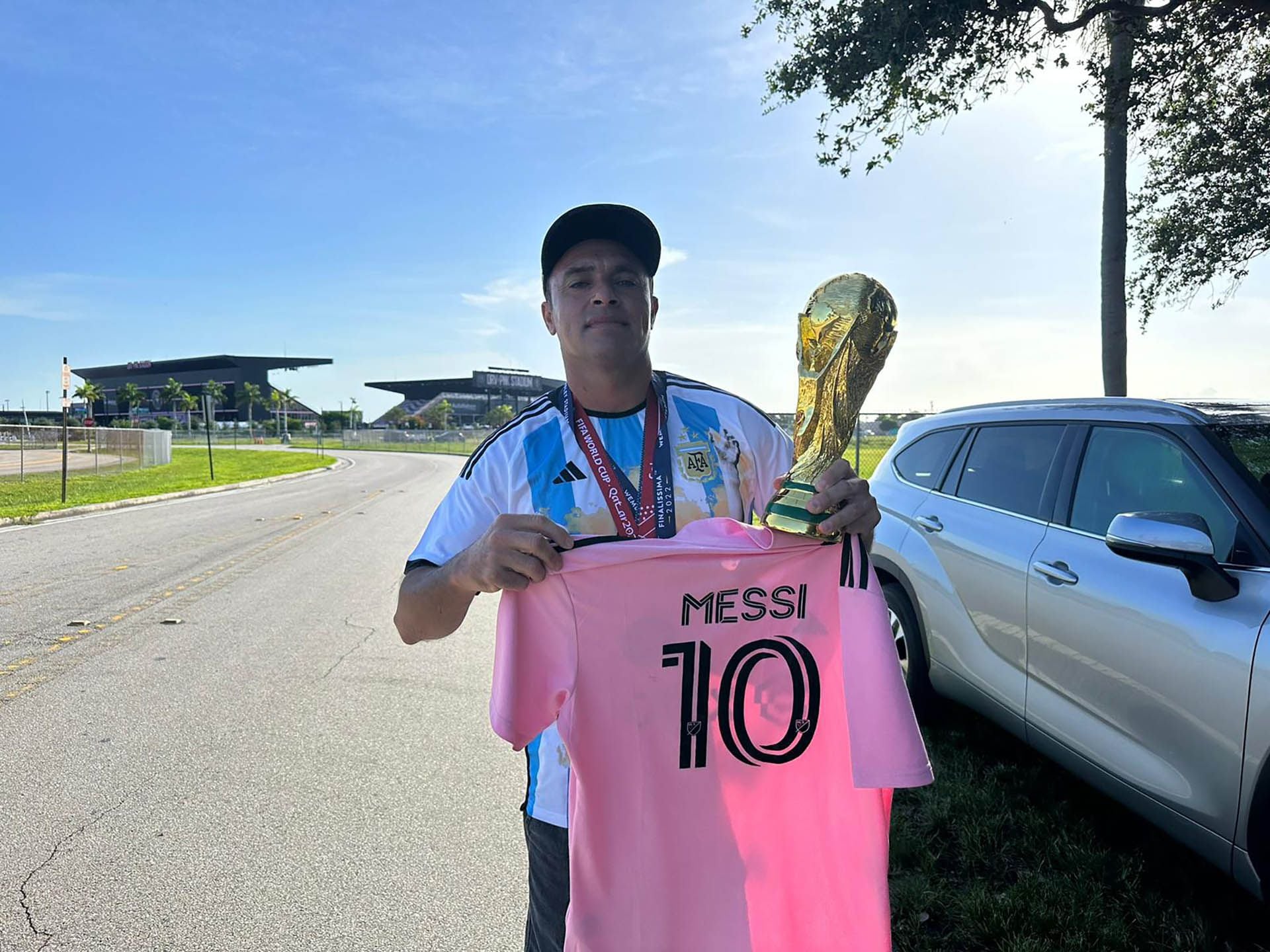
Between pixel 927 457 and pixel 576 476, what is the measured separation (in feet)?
11.9

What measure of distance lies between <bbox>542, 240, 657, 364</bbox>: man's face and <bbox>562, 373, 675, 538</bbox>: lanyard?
159 mm

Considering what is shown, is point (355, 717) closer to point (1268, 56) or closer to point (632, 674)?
point (632, 674)

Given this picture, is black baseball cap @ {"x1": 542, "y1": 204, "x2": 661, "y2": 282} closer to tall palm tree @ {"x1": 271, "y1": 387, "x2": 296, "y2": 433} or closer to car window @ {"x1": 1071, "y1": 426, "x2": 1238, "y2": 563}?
car window @ {"x1": 1071, "y1": 426, "x2": 1238, "y2": 563}

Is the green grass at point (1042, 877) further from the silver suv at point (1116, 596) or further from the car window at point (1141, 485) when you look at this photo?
the car window at point (1141, 485)

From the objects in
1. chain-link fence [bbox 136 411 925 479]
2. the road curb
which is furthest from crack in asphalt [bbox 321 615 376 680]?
chain-link fence [bbox 136 411 925 479]

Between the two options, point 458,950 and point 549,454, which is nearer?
point 549,454

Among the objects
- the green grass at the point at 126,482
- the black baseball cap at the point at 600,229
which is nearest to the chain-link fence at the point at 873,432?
the black baseball cap at the point at 600,229

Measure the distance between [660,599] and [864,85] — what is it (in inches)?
343

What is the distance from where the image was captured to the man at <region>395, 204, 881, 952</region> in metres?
1.85

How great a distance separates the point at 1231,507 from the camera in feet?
9.37

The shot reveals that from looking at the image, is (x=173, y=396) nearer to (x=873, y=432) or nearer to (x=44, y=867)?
(x=873, y=432)

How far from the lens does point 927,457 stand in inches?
195

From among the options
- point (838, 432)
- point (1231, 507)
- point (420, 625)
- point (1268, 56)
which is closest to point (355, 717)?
point (420, 625)

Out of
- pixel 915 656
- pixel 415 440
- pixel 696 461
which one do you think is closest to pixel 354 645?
pixel 915 656
